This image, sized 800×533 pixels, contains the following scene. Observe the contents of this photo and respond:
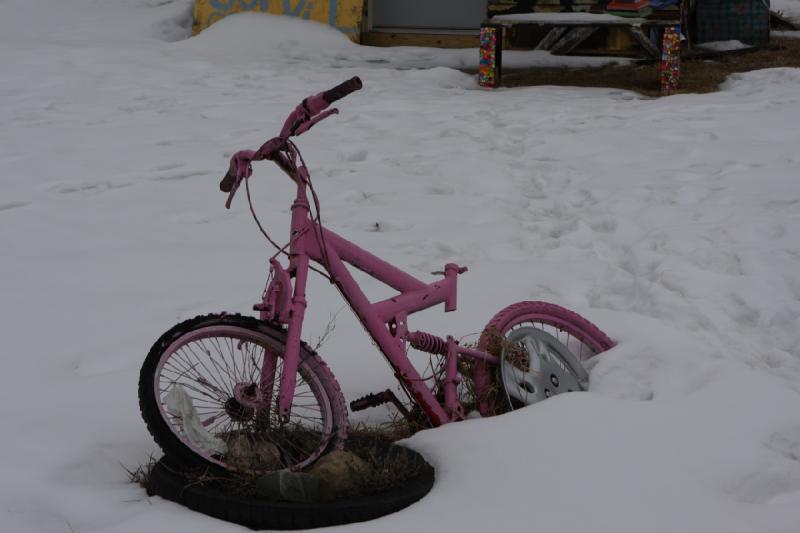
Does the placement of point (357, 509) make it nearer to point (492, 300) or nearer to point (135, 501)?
point (135, 501)

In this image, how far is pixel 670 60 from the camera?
1002 centimetres

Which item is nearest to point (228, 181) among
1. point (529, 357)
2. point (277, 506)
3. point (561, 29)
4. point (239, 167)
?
point (239, 167)

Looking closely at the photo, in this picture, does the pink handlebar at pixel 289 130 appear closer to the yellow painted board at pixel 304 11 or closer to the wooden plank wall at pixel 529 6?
the wooden plank wall at pixel 529 6

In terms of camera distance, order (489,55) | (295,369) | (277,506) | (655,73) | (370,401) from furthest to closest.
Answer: (655,73) < (489,55) < (370,401) < (295,369) < (277,506)

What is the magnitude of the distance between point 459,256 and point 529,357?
1.85m

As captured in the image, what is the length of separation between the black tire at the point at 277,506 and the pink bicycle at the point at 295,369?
10 centimetres

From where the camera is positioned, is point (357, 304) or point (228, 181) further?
point (357, 304)

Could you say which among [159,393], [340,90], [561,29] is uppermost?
[340,90]

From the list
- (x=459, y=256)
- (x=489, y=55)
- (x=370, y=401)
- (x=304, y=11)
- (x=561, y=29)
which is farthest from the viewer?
(x=304, y=11)

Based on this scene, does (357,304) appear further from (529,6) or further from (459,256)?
(529,6)

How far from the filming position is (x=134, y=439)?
344 cm

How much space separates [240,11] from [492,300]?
365 inches

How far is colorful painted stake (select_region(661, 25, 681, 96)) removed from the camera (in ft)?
32.7

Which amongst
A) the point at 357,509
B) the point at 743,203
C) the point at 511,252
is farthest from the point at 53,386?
the point at 743,203
